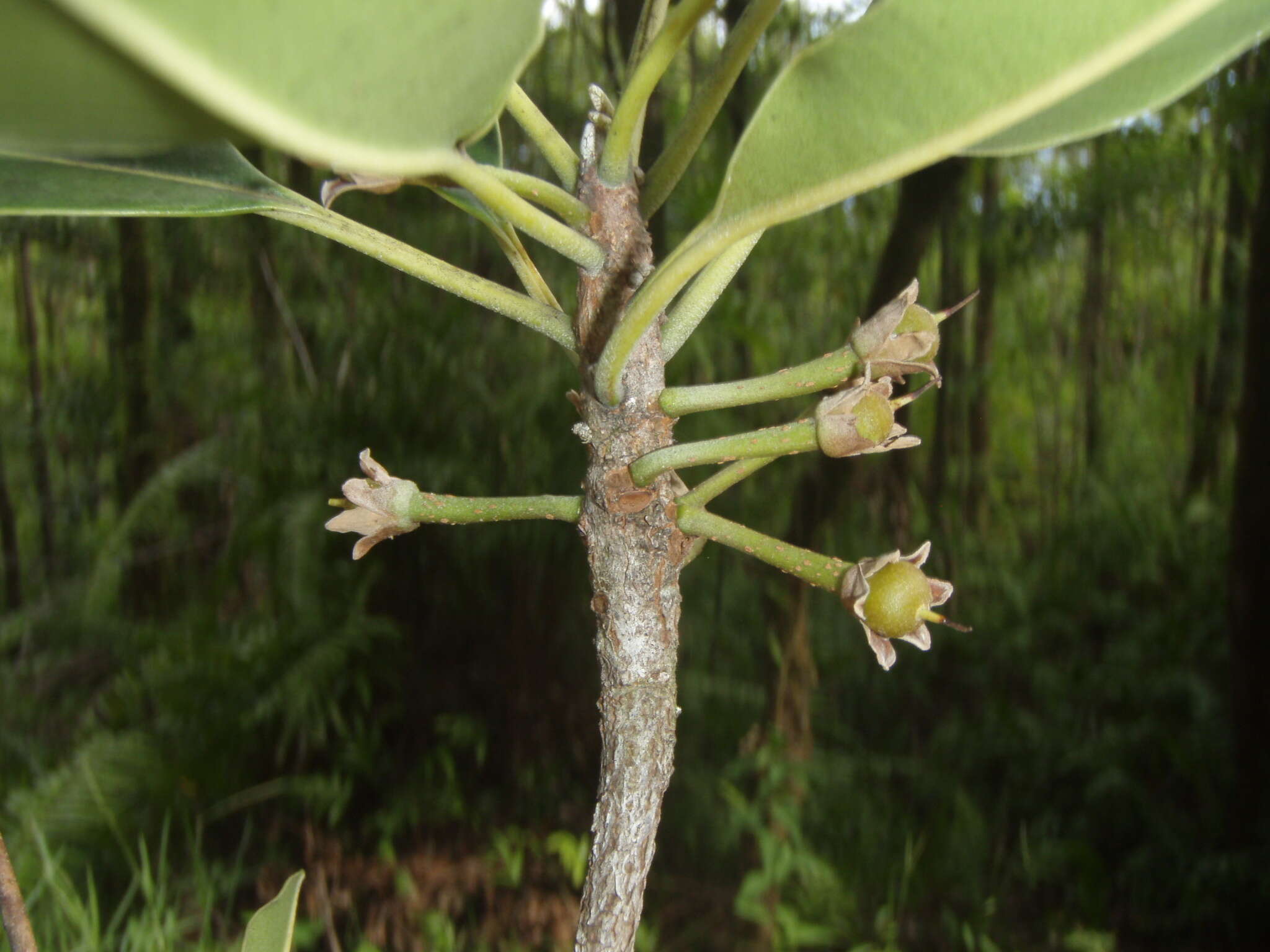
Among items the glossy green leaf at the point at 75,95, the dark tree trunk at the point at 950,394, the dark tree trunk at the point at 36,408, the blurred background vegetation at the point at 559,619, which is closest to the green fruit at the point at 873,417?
the glossy green leaf at the point at 75,95

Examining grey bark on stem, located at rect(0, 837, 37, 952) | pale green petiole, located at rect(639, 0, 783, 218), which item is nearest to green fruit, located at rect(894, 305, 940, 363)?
pale green petiole, located at rect(639, 0, 783, 218)

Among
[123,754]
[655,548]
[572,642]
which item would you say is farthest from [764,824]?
[655,548]

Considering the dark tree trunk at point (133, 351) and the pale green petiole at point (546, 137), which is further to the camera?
the dark tree trunk at point (133, 351)

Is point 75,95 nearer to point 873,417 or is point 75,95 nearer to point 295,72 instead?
point 295,72

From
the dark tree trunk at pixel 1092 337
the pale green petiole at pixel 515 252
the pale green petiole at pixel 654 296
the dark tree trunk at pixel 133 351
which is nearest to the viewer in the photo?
the pale green petiole at pixel 654 296

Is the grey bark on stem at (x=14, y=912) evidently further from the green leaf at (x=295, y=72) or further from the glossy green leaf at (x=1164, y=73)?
the glossy green leaf at (x=1164, y=73)

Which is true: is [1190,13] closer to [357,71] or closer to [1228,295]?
[357,71]
